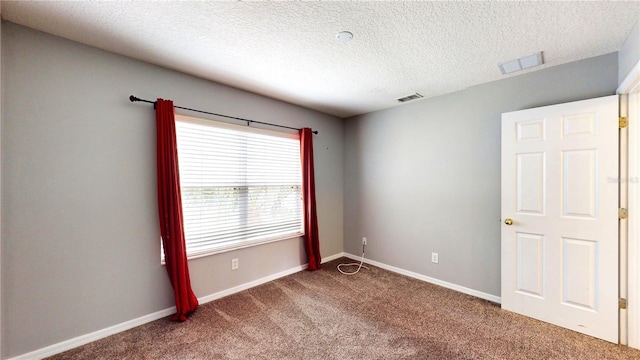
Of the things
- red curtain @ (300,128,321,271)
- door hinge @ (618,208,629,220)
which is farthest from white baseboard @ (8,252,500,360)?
door hinge @ (618,208,629,220)

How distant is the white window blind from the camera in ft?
8.71

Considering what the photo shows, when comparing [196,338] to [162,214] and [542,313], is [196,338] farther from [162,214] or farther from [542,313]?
[542,313]

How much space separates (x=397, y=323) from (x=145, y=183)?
2691mm

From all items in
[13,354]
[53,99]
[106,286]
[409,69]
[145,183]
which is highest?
[409,69]

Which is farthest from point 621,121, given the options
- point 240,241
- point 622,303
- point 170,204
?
point 170,204

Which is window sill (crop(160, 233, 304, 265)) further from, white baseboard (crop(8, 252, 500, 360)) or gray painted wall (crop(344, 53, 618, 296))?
gray painted wall (crop(344, 53, 618, 296))

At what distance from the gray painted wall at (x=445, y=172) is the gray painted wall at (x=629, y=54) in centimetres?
10

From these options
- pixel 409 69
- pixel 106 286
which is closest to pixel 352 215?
pixel 409 69

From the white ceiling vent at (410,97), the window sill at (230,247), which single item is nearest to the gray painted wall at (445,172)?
the white ceiling vent at (410,97)

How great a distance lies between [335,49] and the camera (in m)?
2.12

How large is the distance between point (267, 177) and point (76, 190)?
184 centimetres

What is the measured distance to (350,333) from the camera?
2205 mm

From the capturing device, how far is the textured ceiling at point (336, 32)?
1625 millimetres

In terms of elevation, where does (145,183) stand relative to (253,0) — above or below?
below
